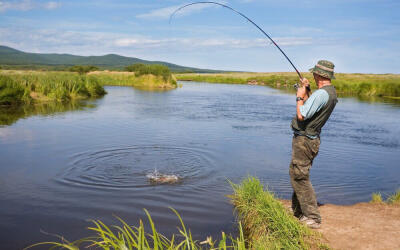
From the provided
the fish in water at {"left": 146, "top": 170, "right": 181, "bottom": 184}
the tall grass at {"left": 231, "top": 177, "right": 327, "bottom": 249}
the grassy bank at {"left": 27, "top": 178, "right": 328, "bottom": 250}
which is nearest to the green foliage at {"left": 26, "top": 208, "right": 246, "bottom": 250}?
the grassy bank at {"left": 27, "top": 178, "right": 328, "bottom": 250}

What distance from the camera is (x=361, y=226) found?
4.27 metres

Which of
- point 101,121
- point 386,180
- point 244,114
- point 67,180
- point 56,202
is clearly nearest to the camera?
point 56,202

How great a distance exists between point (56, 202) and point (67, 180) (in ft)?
3.61

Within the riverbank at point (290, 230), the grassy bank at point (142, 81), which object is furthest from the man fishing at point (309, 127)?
the grassy bank at point (142, 81)

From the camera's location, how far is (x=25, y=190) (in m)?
6.09

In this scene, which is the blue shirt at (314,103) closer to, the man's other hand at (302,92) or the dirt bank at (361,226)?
the man's other hand at (302,92)

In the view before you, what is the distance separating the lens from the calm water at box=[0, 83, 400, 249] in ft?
16.9

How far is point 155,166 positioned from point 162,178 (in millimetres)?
886

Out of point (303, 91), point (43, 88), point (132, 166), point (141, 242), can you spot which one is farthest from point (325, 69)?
point (43, 88)

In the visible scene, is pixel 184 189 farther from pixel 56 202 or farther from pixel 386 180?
pixel 386 180

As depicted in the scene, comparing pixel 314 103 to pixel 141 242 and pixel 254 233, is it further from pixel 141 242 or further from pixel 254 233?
pixel 141 242

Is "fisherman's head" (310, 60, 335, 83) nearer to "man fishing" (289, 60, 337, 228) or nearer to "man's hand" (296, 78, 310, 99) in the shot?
"man fishing" (289, 60, 337, 228)

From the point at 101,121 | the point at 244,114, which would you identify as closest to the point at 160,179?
the point at 101,121

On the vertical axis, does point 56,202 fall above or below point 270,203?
below
